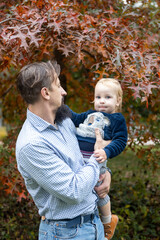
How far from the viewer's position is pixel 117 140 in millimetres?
1911

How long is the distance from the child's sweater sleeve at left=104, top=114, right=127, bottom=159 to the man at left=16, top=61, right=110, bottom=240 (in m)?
0.20

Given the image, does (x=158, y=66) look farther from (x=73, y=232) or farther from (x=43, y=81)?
(x=73, y=232)

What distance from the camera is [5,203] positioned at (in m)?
4.62

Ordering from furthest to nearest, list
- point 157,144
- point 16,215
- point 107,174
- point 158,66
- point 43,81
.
Answer: point 16,215
point 157,144
point 158,66
point 107,174
point 43,81

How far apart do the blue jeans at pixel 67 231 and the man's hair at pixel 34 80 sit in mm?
710

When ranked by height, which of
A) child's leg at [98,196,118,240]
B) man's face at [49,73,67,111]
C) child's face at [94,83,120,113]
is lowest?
child's leg at [98,196,118,240]

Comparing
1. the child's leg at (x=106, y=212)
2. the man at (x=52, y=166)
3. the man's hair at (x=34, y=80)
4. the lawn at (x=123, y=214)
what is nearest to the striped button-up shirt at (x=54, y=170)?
the man at (x=52, y=166)

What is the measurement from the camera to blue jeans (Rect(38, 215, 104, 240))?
1.66m

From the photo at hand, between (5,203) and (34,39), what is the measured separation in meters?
3.22

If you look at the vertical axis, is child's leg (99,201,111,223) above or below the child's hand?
below

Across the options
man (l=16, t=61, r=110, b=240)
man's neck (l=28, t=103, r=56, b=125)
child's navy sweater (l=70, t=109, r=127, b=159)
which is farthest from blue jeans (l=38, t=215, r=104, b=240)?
man's neck (l=28, t=103, r=56, b=125)

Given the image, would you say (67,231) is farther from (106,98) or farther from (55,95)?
(106,98)

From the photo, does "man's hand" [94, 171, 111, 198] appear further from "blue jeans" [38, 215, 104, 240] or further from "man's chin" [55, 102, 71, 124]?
"man's chin" [55, 102, 71, 124]

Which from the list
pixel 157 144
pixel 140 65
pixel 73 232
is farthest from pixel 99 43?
pixel 157 144
